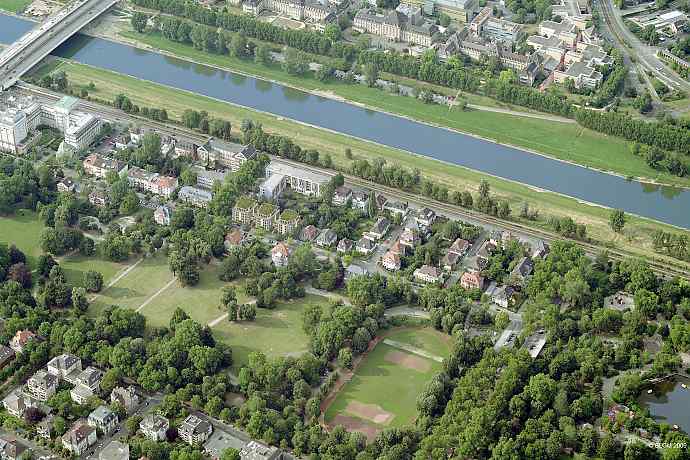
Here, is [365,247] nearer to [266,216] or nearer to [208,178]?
[266,216]

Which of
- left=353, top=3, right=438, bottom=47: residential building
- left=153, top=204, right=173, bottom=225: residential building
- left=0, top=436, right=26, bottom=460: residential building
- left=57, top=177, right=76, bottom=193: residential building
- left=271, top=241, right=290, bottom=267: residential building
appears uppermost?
left=353, top=3, right=438, bottom=47: residential building

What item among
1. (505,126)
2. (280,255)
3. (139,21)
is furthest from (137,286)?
(139,21)

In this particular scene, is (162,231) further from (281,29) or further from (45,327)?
(281,29)

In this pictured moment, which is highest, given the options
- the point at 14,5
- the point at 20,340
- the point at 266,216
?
the point at 266,216

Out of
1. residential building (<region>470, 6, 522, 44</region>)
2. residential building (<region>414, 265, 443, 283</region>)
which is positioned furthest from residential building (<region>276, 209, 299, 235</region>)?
residential building (<region>470, 6, 522, 44</region>)

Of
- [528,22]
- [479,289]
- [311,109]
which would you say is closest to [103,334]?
[479,289]

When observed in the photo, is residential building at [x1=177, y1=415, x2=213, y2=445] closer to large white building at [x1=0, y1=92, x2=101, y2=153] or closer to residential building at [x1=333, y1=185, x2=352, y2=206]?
residential building at [x1=333, y1=185, x2=352, y2=206]
